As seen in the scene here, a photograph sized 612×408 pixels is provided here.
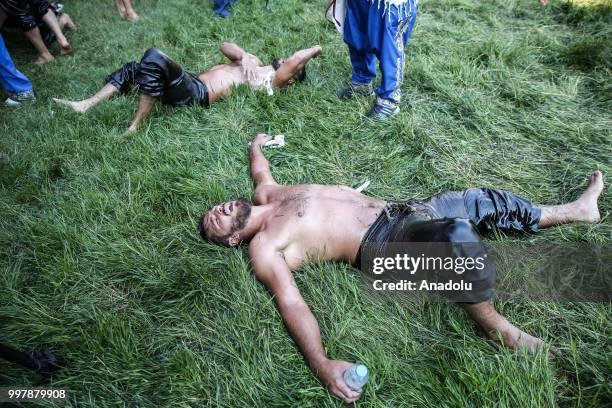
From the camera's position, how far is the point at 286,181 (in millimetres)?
2770

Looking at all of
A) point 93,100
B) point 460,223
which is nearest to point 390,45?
point 460,223

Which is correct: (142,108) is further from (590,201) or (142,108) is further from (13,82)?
(590,201)

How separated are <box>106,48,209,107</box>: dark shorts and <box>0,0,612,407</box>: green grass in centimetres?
15

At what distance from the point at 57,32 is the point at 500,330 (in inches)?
238

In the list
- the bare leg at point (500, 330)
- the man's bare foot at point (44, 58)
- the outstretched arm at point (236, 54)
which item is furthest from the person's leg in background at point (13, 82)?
the bare leg at point (500, 330)

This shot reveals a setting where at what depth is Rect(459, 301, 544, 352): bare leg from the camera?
1616mm

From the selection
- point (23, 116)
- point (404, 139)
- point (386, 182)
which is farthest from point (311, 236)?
point (23, 116)

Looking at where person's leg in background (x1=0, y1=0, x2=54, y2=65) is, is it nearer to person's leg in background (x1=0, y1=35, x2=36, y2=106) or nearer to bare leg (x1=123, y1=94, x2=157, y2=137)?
person's leg in background (x1=0, y1=35, x2=36, y2=106)

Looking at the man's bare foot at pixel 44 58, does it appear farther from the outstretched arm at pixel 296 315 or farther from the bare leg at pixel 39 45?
the outstretched arm at pixel 296 315

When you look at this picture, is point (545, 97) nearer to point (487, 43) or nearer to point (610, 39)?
point (487, 43)

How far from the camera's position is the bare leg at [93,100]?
363 cm

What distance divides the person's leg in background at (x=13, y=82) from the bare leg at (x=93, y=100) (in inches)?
22.6

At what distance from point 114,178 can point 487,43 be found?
366 centimetres

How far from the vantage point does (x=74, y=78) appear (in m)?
4.27
